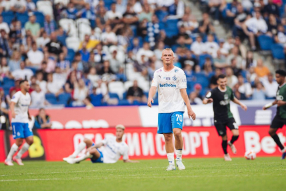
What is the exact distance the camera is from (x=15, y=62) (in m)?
21.6

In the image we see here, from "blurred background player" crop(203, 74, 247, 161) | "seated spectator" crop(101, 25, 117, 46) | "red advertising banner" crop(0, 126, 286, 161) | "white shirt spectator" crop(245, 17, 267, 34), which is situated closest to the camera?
"blurred background player" crop(203, 74, 247, 161)

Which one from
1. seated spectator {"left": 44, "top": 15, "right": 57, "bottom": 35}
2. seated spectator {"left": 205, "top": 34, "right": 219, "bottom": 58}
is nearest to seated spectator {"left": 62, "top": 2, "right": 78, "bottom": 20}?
seated spectator {"left": 44, "top": 15, "right": 57, "bottom": 35}

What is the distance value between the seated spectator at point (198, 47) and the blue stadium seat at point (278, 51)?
3.37 meters

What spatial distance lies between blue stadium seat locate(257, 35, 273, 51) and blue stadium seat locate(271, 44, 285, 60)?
411 mm

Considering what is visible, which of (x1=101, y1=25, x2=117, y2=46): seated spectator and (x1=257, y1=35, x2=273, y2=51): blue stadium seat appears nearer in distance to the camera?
(x1=101, y1=25, x2=117, y2=46): seated spectator

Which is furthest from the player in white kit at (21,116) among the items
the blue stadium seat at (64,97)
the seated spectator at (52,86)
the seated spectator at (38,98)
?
the seated spectator at (52,86)

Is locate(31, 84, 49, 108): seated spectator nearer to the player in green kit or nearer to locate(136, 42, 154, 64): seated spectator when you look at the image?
locate(136, 42, 154, 64): seated spectator

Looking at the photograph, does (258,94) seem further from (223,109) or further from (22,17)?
(22,17)

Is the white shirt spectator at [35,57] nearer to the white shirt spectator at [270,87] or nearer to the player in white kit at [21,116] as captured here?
the player in white kit at [21,116]

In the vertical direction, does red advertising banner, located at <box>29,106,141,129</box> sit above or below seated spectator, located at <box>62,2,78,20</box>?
below

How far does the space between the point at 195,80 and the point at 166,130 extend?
39.8ft

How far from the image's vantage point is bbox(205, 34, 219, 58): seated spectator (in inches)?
924

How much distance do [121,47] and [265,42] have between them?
6951 millimetres

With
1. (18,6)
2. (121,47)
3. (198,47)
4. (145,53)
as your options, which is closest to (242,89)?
(198,47)
